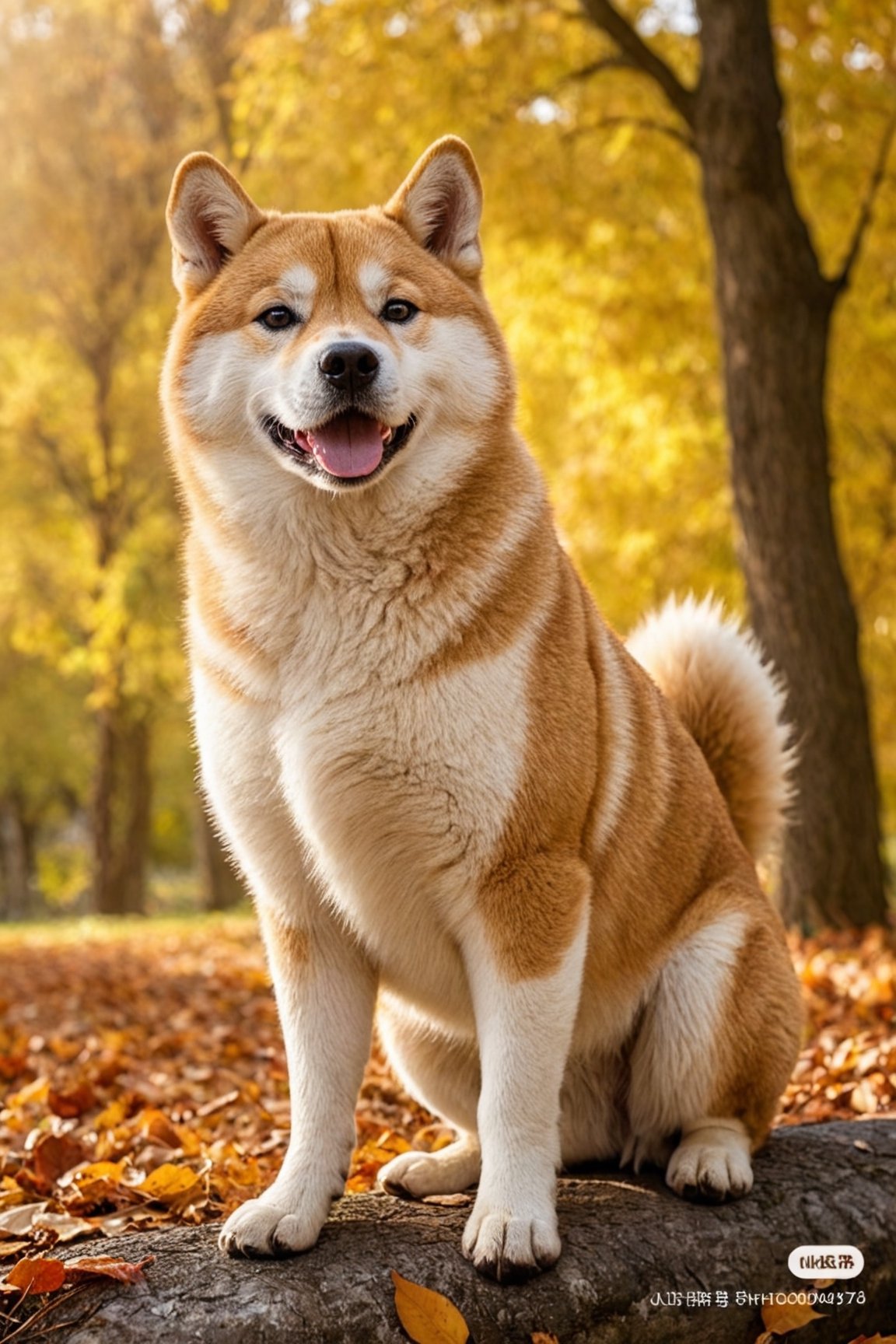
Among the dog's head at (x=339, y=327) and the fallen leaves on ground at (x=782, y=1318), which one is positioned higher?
the dog's head at (x=339, y=327)

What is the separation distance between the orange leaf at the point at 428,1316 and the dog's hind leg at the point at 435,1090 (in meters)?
0.57

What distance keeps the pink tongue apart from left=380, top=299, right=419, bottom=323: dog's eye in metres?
0.28

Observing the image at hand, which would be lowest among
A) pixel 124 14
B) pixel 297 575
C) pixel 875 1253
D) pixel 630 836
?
pixel 875 1253

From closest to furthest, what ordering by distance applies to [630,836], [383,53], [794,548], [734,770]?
[630,836], [734,770], [794,548], [383,53]

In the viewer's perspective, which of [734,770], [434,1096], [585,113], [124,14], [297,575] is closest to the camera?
[297,575]

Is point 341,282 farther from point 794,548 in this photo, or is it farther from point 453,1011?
point 794,548

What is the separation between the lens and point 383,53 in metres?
7.20

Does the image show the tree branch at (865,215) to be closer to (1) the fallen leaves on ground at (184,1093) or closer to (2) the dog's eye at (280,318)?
(1) the fallen leaves on ground at (184,1093)

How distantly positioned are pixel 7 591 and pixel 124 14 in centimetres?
876

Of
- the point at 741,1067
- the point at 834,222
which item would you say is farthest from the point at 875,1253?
the point at 834,222

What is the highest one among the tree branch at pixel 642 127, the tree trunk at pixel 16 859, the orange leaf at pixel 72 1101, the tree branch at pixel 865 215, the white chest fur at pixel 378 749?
the tree branch at pixel 642 127

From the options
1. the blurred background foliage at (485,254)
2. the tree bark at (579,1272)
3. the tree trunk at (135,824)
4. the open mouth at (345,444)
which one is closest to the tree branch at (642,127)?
Result: the blurred background foliage at (485,254)

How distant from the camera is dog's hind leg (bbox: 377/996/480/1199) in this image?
285 centimetres

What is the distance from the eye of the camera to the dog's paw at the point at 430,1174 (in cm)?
283
